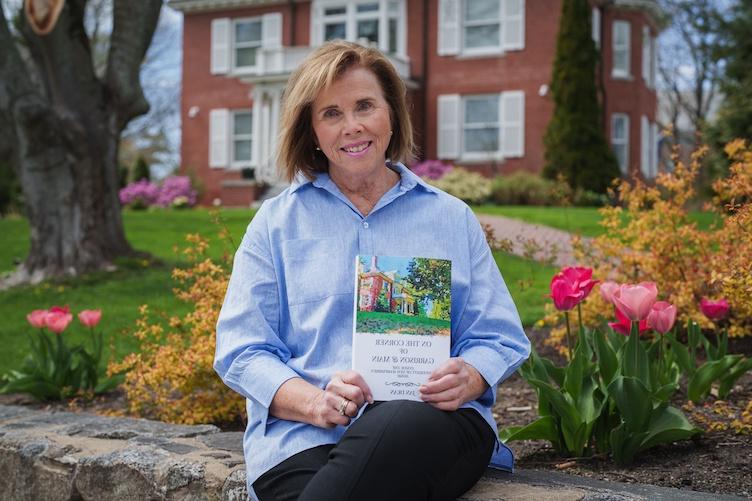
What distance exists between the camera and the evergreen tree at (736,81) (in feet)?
47.6

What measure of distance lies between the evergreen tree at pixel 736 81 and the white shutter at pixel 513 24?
405 cm

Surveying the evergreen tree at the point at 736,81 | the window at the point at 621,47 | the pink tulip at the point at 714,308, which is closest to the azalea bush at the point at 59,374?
the pink tulip at the point at 714,308

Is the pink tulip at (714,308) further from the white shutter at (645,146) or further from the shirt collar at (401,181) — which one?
the white shutter at (645,146)

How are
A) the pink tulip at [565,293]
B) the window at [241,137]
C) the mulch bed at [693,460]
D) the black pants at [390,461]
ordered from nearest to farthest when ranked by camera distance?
the black pants at [390,461], the mulch bed at [693,460], the pink tulip at [565,293], the window at [241,137]

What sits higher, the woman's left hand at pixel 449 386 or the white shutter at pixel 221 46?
the white shutter at pixel 221 46

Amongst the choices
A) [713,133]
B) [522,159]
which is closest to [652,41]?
[522,159]

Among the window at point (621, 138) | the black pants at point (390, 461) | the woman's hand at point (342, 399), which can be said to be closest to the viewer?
the black pants at point (390, 461)

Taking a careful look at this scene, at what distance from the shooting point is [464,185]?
669 inches

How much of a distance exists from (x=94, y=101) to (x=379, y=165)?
772 cm

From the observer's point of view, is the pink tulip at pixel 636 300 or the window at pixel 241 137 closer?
the pink tulip at pixel 636 300

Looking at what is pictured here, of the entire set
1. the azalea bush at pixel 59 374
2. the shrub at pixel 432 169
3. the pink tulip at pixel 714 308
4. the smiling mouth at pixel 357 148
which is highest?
the shrub at pixel 432 169

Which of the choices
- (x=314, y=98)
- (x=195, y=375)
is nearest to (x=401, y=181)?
(x=314, y=98)

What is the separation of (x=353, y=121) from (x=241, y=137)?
2012 centimetres

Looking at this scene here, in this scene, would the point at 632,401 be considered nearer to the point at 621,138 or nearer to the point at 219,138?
the point at 621,138
